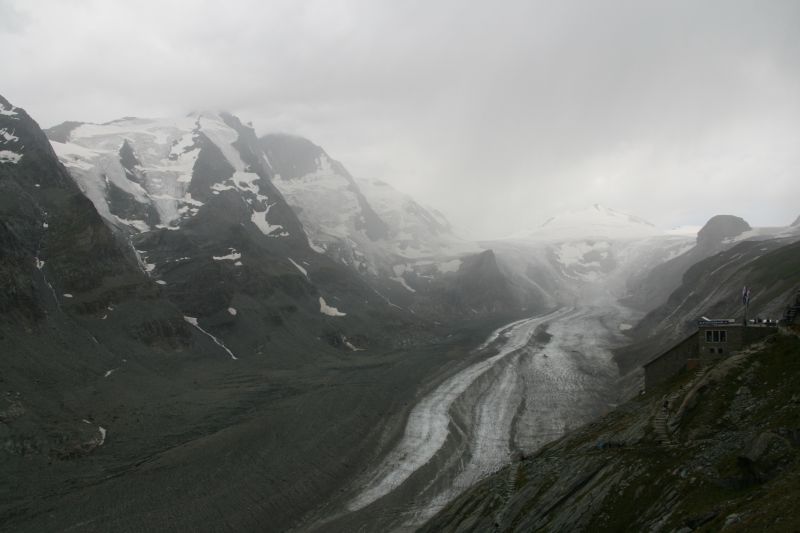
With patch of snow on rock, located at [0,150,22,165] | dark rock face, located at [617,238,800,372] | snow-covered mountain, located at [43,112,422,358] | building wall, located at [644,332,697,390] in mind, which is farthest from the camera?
snow-covered mountain, located at [43,112,422,358]

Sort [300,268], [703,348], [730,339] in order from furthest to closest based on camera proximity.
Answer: [300,268], [703,348], [730,339]

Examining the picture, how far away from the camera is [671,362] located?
61.3m

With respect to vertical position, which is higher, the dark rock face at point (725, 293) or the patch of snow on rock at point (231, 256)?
the patch of snow on rock at point (231, 256)

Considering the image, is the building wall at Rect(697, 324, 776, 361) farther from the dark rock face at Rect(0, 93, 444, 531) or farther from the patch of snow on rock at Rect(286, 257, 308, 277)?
the patch of snow on rock at Rect(286, 257, 308, 277)

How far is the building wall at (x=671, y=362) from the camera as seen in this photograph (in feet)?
188

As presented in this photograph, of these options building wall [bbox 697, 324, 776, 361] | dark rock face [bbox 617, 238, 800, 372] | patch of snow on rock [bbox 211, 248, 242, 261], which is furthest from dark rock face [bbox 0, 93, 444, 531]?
dark rock face [bbox 617, 238, 800, 372]

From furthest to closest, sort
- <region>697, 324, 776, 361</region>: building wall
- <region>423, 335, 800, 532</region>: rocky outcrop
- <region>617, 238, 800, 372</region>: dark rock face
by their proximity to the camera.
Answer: <region>617, 238, 800, 372</region>: dark rock face → <region>697, 324, 776, 361</region>: building wall → <region>423, 335, 800, 532</region>: rocky outcrop

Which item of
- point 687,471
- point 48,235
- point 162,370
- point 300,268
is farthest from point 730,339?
point 300,268

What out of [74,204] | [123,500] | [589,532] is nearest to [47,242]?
[74,204]

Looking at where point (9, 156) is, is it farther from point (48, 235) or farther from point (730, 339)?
point (730, 339)

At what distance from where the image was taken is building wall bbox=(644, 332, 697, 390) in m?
57.4

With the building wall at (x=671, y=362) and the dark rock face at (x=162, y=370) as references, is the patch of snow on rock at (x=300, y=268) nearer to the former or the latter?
the dark rock face at (x=162, y=370)

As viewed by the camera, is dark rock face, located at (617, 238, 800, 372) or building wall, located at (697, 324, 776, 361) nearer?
building wall, located at (697, 324, 776, 361)

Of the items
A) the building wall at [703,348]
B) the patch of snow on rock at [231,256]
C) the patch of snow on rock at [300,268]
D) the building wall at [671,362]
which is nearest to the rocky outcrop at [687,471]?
the building wall at [703,348]
